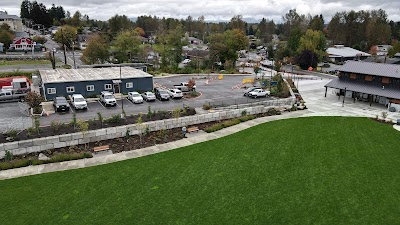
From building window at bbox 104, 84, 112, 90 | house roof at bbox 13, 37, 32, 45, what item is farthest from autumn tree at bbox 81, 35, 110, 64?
house roof at bbox 13, 37, 32, 45

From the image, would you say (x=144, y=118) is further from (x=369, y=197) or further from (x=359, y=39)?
(x=359, y=39)

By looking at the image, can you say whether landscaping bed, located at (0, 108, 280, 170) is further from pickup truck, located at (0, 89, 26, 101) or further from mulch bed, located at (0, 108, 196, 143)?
pickup truck, located at (0, 89, 26, 101)

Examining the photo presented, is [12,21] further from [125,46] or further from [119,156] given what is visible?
[119,156]

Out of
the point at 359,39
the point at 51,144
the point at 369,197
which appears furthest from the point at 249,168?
the point at 359,39

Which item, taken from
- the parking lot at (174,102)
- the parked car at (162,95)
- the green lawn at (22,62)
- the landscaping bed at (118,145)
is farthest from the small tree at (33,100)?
the green lawn at (22,62)

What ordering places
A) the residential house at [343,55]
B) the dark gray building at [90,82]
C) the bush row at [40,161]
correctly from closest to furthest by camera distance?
the bush row at [40,161], the dark gray building at [90,82], the residential house at [343,55]

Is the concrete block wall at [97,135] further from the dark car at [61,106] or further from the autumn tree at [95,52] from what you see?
the autumn tree at [95,52]
